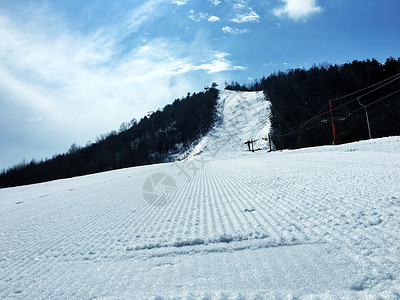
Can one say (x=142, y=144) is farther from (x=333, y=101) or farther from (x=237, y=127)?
(x=333, y=101)

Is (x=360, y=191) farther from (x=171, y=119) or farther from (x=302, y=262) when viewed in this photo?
(x=171, y=119)

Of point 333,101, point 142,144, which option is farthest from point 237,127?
point 142,144

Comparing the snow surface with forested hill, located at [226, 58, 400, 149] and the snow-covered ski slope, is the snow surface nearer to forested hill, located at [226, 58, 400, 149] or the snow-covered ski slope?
forested hill, located at [226, 58, 400, 149]

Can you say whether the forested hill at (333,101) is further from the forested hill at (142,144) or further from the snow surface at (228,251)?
the snow surface at (228,251)

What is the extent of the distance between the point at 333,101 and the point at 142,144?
64382mm

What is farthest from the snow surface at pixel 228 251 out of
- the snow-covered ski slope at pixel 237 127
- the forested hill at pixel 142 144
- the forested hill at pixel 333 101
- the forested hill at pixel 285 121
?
the forested hill at pixel 142 144

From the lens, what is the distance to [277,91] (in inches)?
2928

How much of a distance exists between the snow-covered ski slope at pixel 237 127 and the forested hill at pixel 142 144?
535cm

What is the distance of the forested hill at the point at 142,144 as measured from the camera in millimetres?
59438

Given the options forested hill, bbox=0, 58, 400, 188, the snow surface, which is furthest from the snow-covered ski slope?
the snow surface

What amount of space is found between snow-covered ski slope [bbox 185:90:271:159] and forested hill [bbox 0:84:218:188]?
211 inches

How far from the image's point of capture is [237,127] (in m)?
67.0

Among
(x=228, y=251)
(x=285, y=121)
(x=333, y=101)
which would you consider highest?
(x=333, y=101)

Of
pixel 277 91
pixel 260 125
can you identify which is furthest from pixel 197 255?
pixel 277 91
